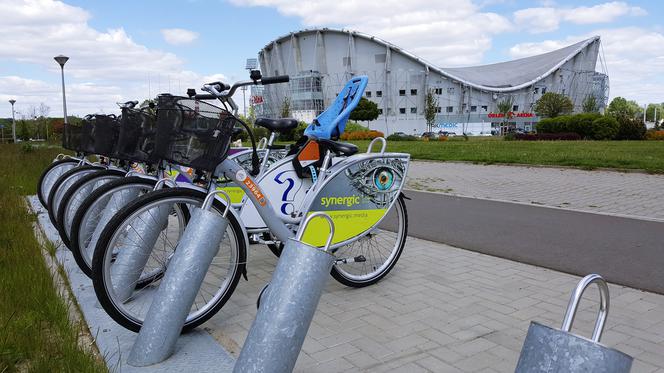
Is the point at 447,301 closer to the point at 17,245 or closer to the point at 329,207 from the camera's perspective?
the point at 329,207

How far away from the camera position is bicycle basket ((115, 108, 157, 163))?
3.85 meters

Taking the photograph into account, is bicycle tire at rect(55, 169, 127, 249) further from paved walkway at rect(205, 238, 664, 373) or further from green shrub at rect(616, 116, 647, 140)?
green shrub at rect(616, 116, 647, 140)

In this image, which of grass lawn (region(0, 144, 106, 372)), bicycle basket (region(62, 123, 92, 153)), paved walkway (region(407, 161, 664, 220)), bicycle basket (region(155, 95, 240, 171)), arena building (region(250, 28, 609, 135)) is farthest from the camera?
arena building (region(250, 28, 609, 135))

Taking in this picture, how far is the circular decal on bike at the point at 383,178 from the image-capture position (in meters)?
4.33

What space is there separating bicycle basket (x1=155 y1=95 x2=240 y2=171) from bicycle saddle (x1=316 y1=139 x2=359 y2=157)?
3.27 feet

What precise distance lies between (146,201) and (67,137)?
3.90 m

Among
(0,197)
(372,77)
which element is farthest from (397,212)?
(372,77)

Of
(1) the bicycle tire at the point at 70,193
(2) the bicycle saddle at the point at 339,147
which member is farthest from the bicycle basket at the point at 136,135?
(2) the bicycle saddle at the point at 339,147

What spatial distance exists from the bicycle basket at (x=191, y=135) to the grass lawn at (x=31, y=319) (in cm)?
116

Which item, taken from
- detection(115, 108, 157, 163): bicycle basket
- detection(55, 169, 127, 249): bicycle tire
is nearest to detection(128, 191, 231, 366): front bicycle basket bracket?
detection(115, 108, 157, 163): bicycle basket

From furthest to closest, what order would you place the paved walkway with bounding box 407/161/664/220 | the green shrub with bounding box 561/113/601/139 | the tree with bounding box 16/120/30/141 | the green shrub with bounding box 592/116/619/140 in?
the tree with bounding box 16/120/30/141
the green shrub with bounding box 561/113/601/139
the green shrub with bounding box 592/116/619/140
the paved walkway with bounding box 407/161/664/220

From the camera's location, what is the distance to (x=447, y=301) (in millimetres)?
4090

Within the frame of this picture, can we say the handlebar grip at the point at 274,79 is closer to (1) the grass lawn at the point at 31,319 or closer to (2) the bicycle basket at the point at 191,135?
(2) the bicycle basket at the point at 191,135

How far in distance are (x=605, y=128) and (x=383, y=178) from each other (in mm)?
29697
